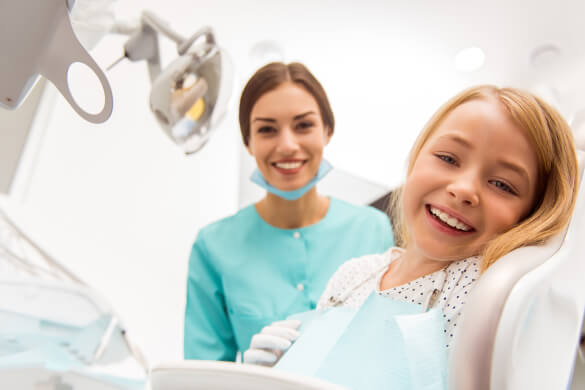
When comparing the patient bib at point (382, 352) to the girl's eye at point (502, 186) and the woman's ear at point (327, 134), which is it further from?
the woman's ear at point (327, 134)

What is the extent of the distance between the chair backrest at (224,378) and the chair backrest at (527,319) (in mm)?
82

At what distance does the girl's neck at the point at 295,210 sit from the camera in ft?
2.47

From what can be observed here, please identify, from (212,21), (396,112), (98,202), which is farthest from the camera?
(212,21)

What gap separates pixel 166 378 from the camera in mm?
309

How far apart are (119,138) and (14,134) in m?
0.47

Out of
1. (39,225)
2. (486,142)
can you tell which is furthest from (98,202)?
(486,142)

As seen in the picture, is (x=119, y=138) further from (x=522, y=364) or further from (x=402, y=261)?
(x=522, y=364)

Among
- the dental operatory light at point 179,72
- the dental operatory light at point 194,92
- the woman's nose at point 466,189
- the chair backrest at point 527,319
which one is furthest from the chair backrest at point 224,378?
the dental operatory light at point 194,92

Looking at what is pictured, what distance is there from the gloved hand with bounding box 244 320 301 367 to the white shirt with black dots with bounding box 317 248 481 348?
0.24 feet

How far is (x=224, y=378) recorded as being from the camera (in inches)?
11.2

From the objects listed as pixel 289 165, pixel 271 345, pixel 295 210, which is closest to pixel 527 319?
pixel 271 345

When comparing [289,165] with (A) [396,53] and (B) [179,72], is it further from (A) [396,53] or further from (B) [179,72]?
(A) [396,53]

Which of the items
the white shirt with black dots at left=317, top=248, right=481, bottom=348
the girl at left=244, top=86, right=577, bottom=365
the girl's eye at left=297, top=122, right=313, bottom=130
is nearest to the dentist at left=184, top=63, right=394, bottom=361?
the girl's eye at left=297, top=122, right=313, bottom=130

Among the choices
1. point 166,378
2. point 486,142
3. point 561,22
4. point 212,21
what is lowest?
point 166,378
